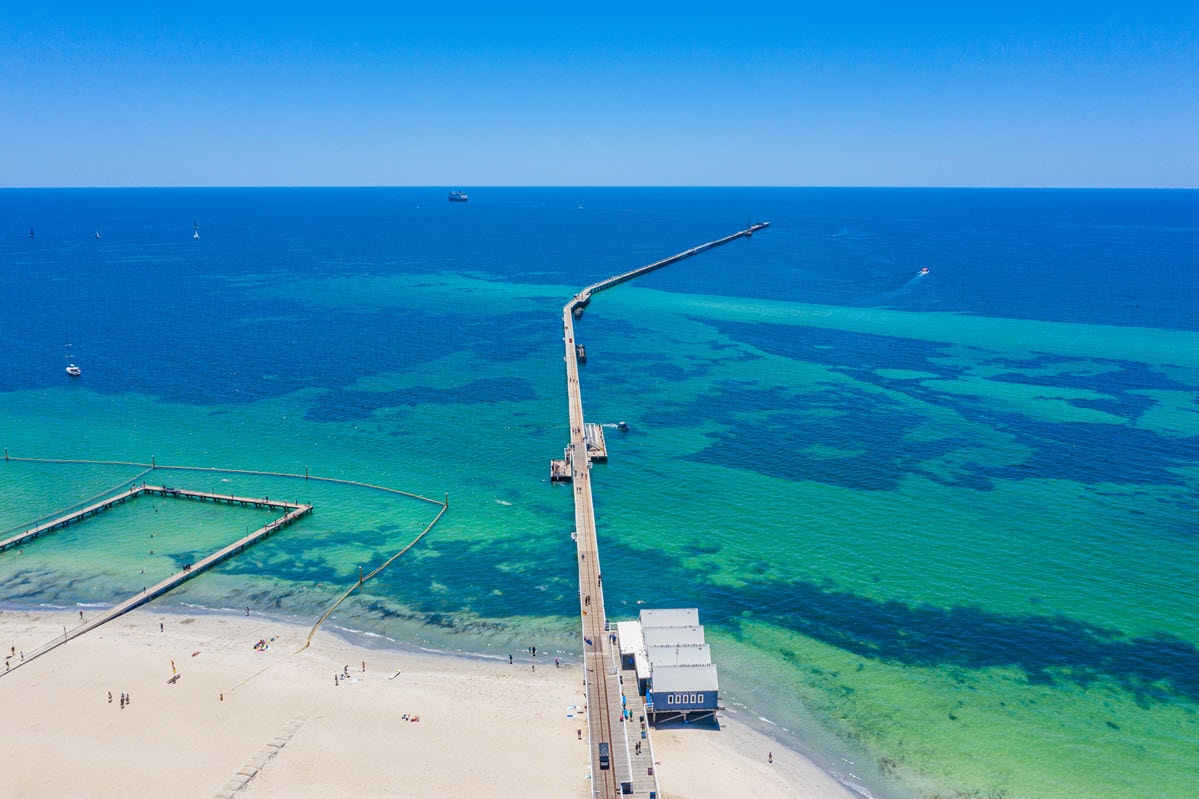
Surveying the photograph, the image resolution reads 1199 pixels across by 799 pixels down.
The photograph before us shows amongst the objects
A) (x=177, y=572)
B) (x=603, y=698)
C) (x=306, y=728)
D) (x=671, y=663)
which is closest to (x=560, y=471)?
(x=671, y=663)

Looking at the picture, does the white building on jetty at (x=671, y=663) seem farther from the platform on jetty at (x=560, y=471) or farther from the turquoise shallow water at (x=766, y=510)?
the platform on jetty at (x=560, y=471)

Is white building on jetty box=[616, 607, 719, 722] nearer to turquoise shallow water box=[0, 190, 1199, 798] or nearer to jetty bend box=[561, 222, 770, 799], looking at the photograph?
jetty bend box=[561, 222, 770, 799]

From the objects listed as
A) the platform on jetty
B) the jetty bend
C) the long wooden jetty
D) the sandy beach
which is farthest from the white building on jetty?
the long wooden jetty

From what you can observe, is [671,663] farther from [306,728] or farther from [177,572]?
[177,572]

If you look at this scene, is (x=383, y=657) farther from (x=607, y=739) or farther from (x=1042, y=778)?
(x=1042, y=778)

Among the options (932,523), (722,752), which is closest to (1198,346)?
(932,523)

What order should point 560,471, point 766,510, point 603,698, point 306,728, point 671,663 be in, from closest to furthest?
point 306,728 < point 603,698 < point 671,663 < point 766,510 < point 560,471
